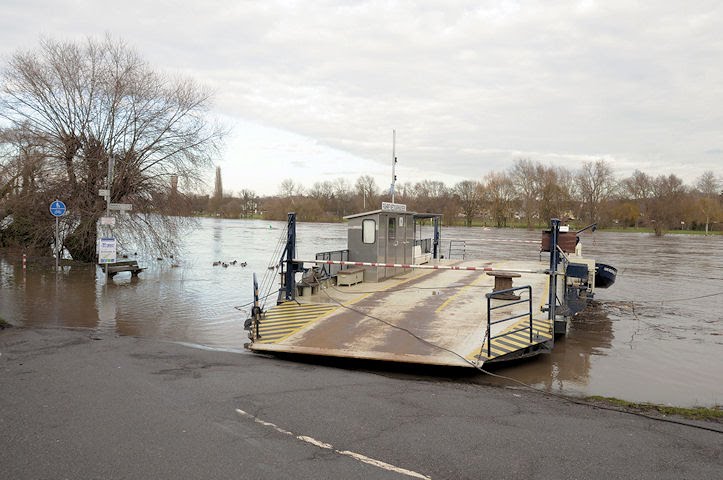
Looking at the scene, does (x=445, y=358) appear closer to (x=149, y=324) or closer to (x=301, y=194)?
(x=149, y=324)

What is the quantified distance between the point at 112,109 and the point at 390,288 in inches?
599

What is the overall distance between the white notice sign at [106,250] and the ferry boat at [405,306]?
7963mm

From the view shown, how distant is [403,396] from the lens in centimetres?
656

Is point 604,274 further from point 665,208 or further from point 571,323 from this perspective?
point 665,208

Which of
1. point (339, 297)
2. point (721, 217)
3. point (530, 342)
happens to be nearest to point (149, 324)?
point (339, 297)

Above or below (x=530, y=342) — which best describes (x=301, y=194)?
above

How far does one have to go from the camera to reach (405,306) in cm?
1180

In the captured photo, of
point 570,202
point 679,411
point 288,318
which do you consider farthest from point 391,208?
point 570,202

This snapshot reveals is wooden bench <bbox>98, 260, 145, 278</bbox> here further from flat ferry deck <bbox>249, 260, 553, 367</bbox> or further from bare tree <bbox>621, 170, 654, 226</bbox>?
bare tree <bbox>621, 170, 654, 226</bbox>

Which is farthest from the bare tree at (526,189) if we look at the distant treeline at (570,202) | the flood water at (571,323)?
the flood water at (571,323)

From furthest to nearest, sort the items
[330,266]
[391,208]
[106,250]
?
1. [106,250]
2. [391,208]
3. [330,266]

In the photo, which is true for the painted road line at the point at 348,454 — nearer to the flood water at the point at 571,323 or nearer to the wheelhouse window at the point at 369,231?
the flood water at the point at 571,323

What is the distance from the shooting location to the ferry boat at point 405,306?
854cm

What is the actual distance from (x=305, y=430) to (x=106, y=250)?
50.7 feet
